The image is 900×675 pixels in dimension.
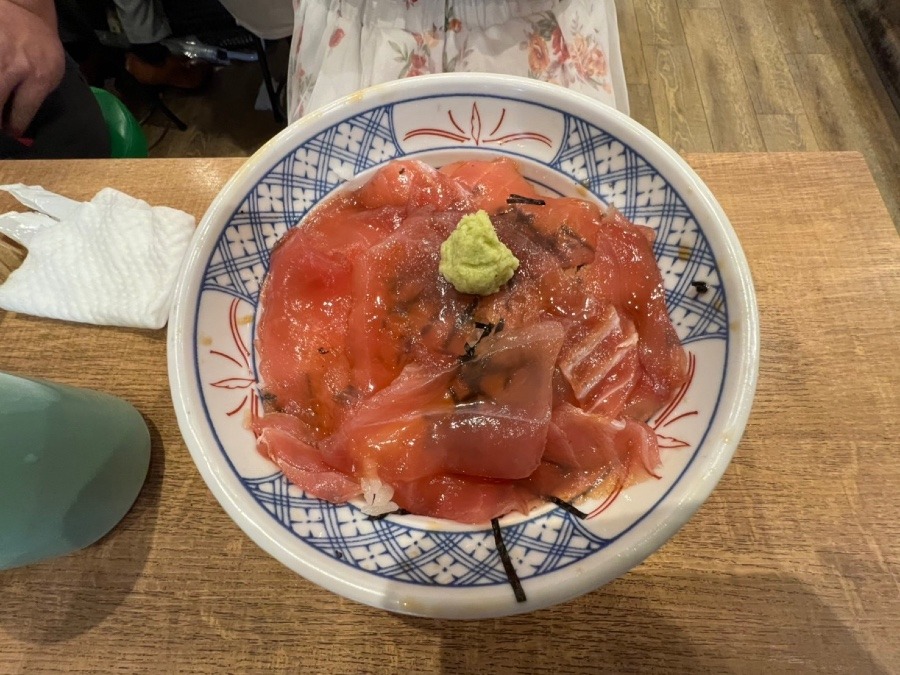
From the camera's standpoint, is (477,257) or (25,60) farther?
(25,60)

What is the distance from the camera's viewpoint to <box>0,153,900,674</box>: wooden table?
1.03 metres

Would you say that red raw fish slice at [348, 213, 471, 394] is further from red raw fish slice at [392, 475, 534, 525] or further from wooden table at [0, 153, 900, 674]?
wooden table at [0, 153, 900, 674]

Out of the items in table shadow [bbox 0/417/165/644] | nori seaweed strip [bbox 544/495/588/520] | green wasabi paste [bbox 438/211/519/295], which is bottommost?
table shadow [bbox 0/417/165/644]

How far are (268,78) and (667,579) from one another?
9.67ft

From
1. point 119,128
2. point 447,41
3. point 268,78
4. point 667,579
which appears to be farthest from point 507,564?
point 268,78

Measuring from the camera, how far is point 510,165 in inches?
51.9

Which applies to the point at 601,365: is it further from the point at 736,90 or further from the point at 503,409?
the point at 736,90

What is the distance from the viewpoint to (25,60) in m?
1.73

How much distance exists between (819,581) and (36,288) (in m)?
1.87

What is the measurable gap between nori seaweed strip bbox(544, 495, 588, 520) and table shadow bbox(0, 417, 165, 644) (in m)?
0.84

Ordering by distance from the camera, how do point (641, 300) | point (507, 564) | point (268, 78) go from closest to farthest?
point (507, 564) → point (641, 300) → point (268, 78)

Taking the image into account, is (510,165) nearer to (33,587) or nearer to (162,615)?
(162,615)

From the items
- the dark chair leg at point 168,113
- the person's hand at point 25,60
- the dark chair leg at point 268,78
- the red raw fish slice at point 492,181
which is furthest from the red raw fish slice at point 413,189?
the dark chair leg at point 168,113

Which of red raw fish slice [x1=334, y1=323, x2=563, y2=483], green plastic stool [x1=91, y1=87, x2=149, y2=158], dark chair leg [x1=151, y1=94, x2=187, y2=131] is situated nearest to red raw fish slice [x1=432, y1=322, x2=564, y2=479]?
red raw fish slice [x1=334, y1=323, x2=563, y2=483]
